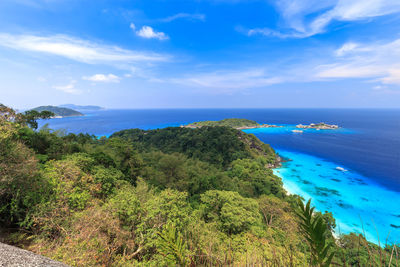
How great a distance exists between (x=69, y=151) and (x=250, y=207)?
1835 cm

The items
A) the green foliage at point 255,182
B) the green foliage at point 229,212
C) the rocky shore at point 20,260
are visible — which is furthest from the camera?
the green foliage at point 255,182

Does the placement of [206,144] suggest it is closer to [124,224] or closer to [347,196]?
[347,196]

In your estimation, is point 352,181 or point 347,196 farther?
point 352,181

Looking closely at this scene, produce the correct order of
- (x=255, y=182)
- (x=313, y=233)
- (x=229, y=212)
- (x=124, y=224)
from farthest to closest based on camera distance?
(x=255, y=182) → (x=229, y=212) → (x=124, y=224) → (x=313, y=233)

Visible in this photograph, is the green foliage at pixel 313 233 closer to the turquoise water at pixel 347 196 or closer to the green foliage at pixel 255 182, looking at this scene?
the turquoise water at pixel 347 196

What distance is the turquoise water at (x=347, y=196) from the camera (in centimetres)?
2161

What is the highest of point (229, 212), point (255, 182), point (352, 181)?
Answer: point (229, 212)

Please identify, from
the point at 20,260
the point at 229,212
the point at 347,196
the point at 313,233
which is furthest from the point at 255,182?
the point at 20,260

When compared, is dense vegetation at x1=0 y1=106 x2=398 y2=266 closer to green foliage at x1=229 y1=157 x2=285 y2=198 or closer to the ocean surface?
the ocean surface

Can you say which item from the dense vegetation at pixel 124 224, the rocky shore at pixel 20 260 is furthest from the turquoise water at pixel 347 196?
the rocky shore at pixel 20 260

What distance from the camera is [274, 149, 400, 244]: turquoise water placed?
21609 mm

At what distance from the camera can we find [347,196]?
92.7ft

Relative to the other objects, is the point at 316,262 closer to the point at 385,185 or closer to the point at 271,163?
the point at 271,163

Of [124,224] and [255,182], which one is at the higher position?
[124,224]
